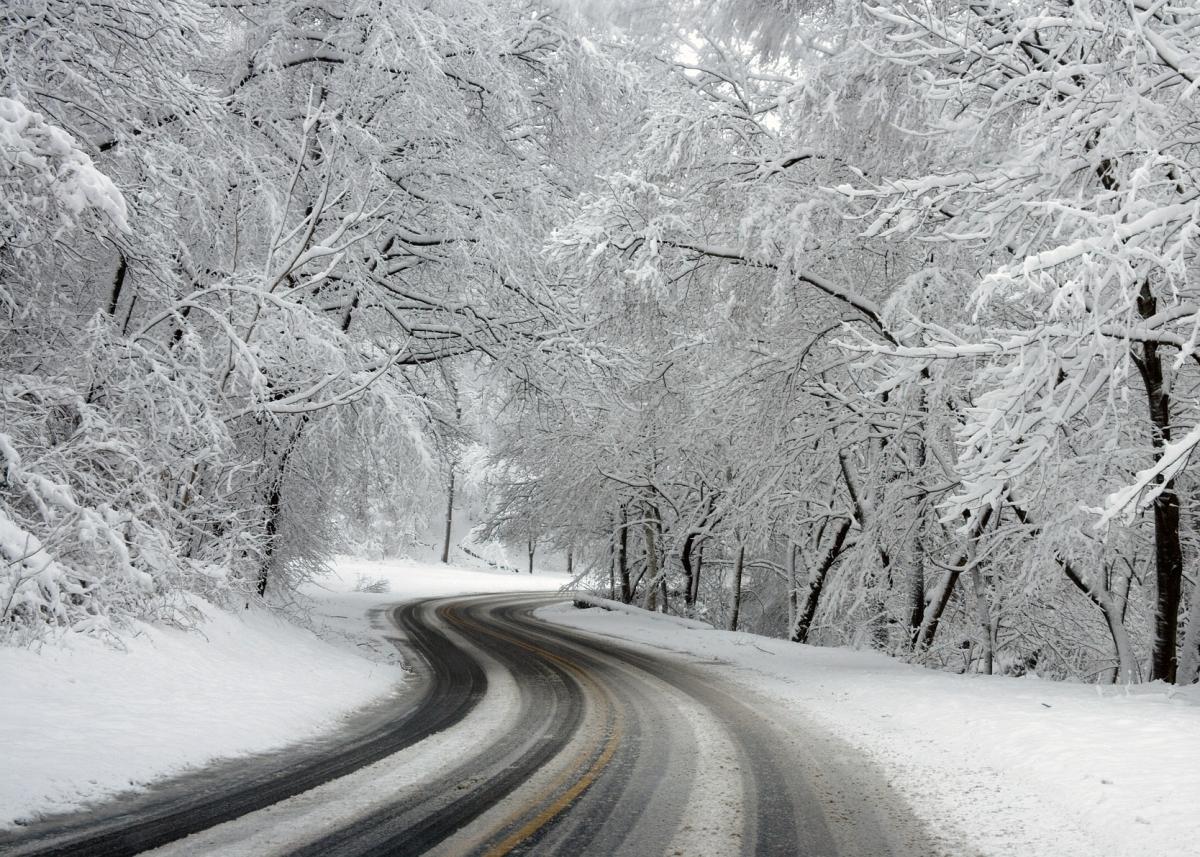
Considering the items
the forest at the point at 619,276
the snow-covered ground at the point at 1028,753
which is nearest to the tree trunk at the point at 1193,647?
the forest at the point at 619,276

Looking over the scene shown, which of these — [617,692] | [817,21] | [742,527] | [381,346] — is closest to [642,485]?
[742,527]

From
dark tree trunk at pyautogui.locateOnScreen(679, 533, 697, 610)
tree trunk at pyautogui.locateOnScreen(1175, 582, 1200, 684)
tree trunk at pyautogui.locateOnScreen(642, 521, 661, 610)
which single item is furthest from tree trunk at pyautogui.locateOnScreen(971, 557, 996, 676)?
tree trunk at pyautogui.locateOnScreen(642, 521, 661, 610)

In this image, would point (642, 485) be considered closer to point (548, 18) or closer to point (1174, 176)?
point (548, 18)

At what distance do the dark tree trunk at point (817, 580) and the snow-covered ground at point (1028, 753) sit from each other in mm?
5496

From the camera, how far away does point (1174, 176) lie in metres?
8.30

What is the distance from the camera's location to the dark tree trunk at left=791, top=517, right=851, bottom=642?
18.5 m

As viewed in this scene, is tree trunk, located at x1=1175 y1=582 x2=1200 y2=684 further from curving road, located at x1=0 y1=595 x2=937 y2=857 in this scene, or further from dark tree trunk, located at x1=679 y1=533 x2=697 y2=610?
dark tree trunk, located at x1=679 y1=533 x2=697 y2=610

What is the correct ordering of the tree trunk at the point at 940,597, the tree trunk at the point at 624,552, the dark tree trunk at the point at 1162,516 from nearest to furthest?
the dark tree trunk at the point at 1162,516
the tree trunk at the point at 940,597
the tree trunk at the point at 624,552

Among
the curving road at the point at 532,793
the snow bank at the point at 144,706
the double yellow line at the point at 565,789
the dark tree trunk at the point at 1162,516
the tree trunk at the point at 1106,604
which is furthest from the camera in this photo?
the tree trunk at the point at 1106,604

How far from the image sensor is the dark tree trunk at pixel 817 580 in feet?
60.7

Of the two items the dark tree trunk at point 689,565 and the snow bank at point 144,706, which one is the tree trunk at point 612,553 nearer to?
the dark tree trunk at point 689,565

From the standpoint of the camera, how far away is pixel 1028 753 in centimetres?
741

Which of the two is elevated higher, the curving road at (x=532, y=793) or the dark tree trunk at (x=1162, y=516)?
the dark tree trunk at (x=1162, y=516)

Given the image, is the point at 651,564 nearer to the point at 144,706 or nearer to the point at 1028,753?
the point at 1028,753
